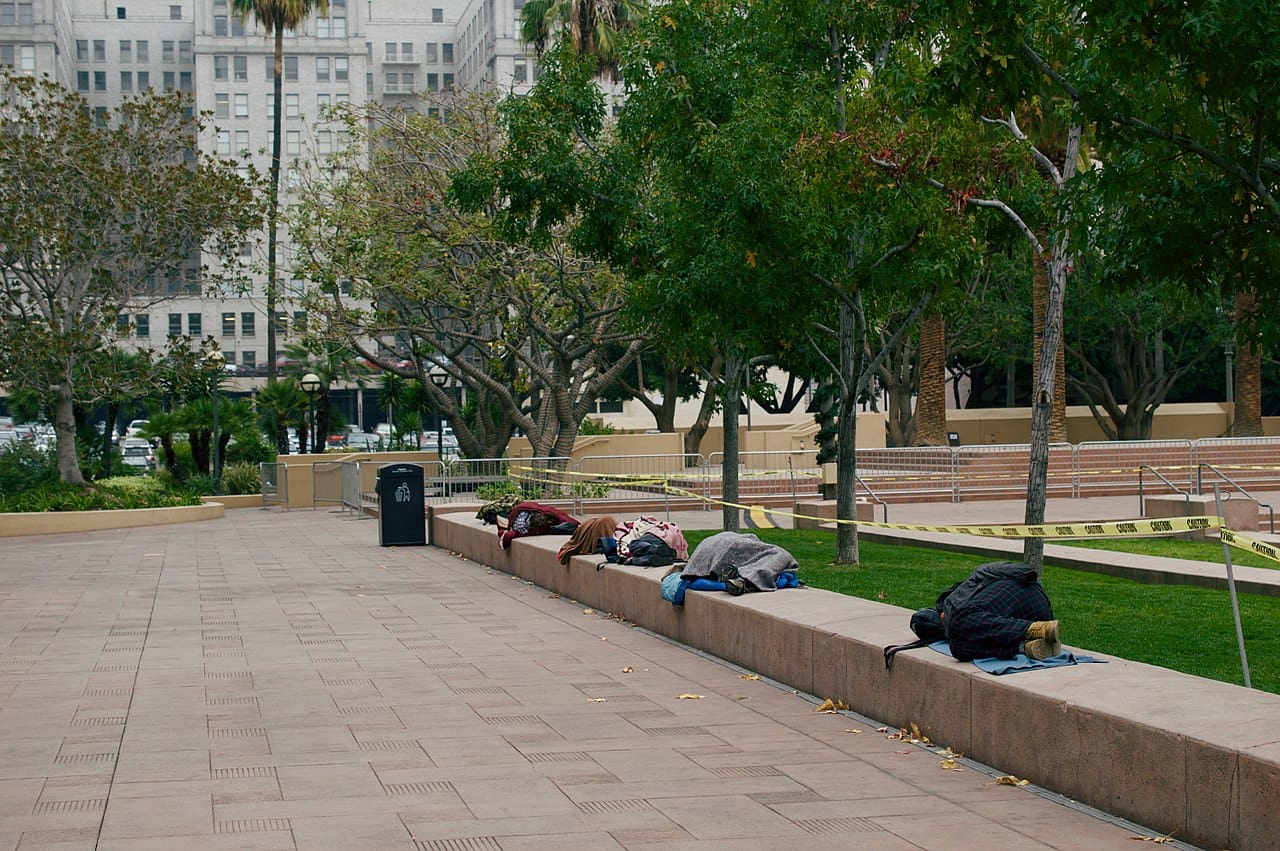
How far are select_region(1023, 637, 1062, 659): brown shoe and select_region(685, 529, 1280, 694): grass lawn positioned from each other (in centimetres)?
112

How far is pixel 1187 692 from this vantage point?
21.4ft

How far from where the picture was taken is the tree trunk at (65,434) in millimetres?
32906

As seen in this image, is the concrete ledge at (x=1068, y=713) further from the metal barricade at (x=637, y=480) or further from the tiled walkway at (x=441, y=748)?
the metal barricade at (x=637, y=480)

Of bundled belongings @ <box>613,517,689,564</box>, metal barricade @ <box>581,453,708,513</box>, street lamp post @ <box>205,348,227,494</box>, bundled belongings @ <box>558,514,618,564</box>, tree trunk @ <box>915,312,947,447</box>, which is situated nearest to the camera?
bundled belongings @ <box>613,517,689,564</box>

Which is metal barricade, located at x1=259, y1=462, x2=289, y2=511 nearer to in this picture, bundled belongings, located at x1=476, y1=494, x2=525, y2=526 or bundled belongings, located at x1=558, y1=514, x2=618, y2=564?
bundled belongings, located at x1=476, y1=494, x2=525, y2=526

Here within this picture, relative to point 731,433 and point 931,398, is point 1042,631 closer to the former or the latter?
point 731,433

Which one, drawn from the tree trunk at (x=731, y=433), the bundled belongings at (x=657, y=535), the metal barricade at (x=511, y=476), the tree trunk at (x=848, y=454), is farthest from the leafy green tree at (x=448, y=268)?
the bundled belongings at (x=657, y=535)

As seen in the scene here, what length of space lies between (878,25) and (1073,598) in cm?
595

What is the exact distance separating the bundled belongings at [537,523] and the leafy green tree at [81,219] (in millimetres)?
17931

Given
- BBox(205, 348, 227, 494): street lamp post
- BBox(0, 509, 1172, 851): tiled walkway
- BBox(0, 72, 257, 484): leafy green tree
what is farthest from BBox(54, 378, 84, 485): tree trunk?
BBox(0, 509, 1172, 851): tiled walkway

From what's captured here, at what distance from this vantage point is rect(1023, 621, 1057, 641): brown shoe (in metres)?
7.41

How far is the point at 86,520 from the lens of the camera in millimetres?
30516

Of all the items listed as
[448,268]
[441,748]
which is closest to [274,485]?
[448,268]

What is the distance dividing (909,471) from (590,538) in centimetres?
2086
